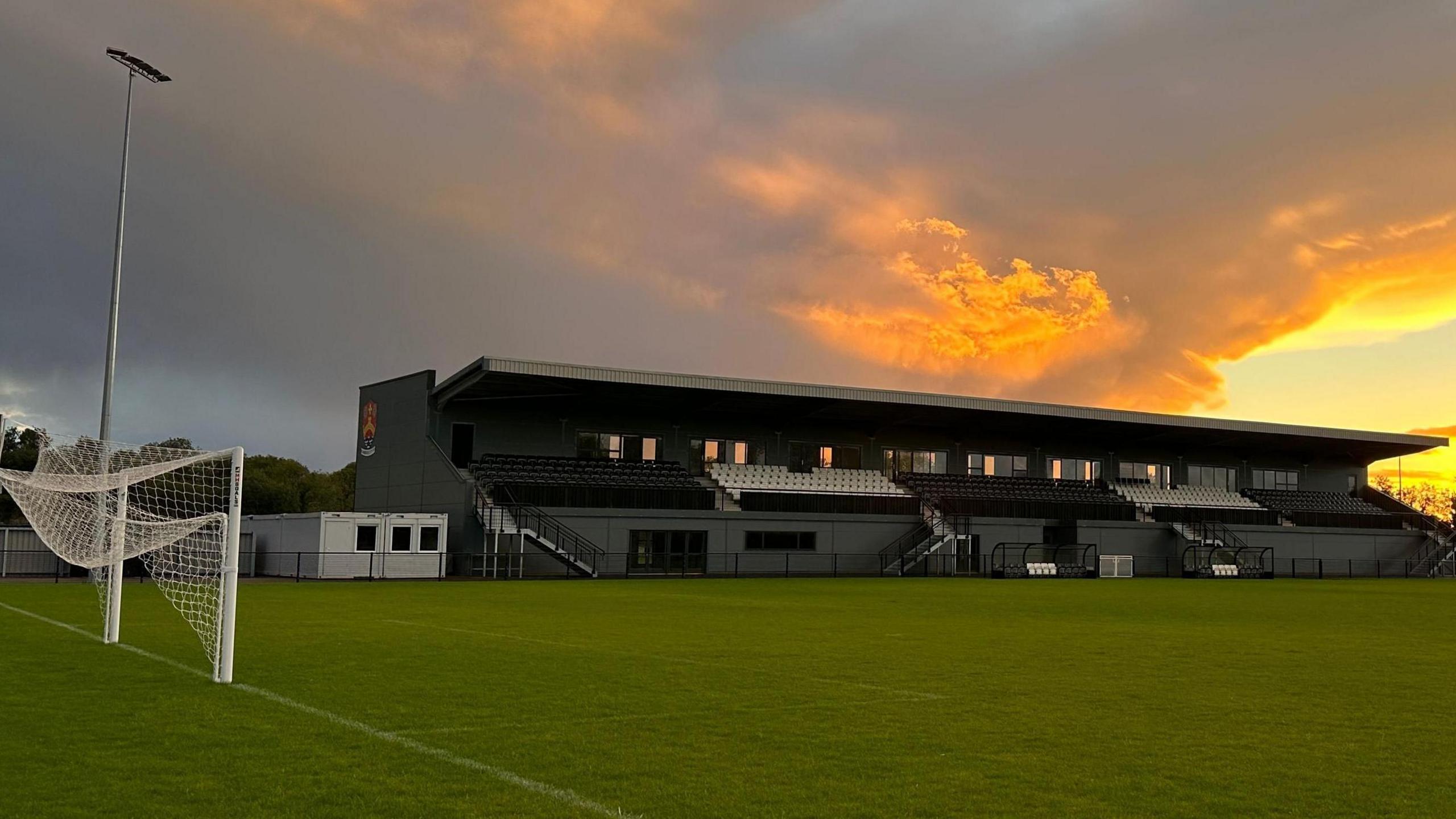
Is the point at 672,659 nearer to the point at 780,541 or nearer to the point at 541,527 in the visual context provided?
the point at 541,527

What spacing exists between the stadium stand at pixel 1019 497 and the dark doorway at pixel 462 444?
20.7 metres

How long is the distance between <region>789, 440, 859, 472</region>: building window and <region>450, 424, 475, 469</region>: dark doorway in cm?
1552

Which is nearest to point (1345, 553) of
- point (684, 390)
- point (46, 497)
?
point (684, 390)

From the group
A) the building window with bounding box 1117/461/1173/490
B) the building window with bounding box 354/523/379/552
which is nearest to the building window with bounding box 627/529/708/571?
the building window with bounding box 354/523/379/552

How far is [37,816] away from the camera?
267 inches

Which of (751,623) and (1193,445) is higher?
(1193,445)

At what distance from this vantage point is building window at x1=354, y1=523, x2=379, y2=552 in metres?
43.5

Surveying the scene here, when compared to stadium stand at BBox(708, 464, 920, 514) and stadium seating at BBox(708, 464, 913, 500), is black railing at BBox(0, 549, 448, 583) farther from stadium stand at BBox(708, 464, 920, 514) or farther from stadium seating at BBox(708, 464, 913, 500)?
stadium seating at BBox(708, 464, 913, 500)

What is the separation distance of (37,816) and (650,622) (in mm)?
14886

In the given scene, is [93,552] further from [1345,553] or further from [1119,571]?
[1345,553]

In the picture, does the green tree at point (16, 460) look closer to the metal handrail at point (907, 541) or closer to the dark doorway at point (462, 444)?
the dark doorway at point (462, 444)

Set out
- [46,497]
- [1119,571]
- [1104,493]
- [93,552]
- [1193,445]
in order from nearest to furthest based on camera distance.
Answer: [93,552] → [46,497] → [1119,571] → [1104,493] → [1193,445]

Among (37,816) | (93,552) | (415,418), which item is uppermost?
(415,418)

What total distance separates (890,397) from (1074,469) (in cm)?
1648
